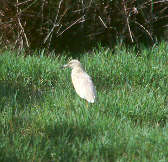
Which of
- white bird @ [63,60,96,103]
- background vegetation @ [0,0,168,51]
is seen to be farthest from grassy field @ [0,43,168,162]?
background vegetation @ [0,0,168,51]

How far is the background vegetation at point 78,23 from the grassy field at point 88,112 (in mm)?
1171

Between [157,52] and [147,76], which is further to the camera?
[157,52]

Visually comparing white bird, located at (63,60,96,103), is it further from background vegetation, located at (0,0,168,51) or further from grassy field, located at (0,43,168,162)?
background vegetation, located at (0,0,168,51)

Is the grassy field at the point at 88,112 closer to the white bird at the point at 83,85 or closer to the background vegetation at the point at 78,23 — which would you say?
the white bird at the point at 83,85

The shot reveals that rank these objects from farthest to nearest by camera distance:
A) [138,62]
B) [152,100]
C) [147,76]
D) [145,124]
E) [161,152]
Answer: [138,62], [147,76], [152,100], [145,124], [161,152]

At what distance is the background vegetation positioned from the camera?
25.5 feet

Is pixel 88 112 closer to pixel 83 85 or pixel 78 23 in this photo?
pixel 83 85

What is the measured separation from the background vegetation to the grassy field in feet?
3.84

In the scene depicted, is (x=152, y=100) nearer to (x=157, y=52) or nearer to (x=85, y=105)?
(x=85, y=105)

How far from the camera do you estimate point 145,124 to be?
4.52 m

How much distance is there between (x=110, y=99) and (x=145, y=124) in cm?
59

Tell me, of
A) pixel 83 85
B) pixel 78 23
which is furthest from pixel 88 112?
pixel 78 23

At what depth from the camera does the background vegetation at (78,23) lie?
25.5 ft

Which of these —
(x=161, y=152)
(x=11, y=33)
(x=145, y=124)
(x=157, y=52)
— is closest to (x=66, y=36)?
(x=11, y=33)
